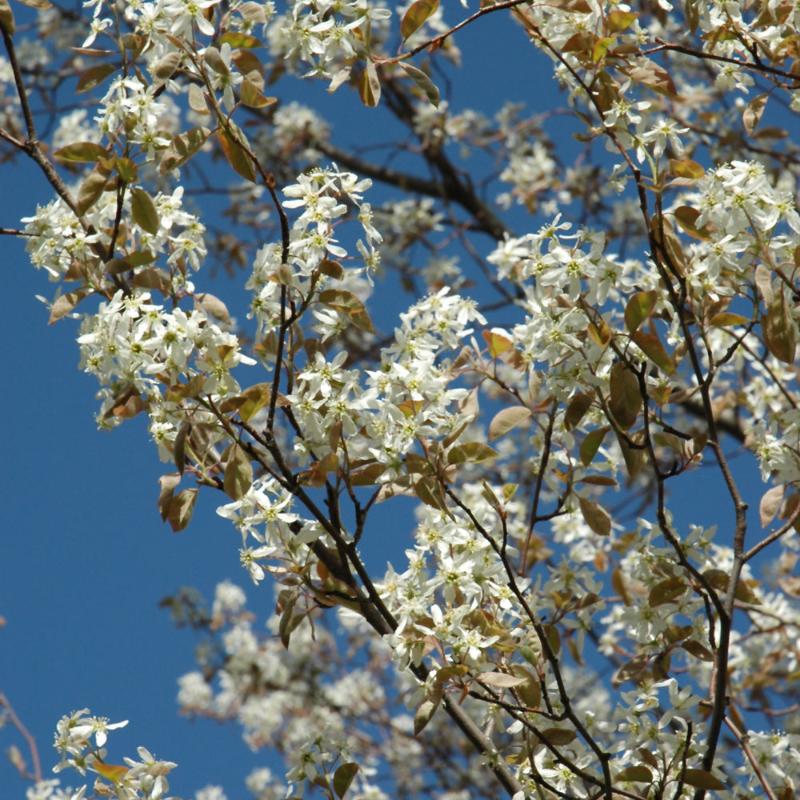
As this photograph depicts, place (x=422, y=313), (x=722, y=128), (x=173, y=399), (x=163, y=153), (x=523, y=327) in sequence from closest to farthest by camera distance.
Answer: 1. (x=173, y=399)
2. (x=163, y=153)
3. (x=523, y=327)
4. (x=422, y=313)
5. (x=722, y=128)

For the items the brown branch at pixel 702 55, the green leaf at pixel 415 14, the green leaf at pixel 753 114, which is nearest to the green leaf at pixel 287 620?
the green leaf at pixel 415 14

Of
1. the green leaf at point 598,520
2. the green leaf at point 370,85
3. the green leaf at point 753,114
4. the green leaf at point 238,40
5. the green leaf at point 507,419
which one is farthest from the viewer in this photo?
the green leaf at point 753,114

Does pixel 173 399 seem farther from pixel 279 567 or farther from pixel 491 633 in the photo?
pixel 491 633

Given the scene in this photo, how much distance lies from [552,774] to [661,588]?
0.47 metres

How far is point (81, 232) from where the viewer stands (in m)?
2.52

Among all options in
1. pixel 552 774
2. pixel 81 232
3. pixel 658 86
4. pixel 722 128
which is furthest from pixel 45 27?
pixel 552 774

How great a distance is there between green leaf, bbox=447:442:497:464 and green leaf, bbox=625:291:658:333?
1.25ft

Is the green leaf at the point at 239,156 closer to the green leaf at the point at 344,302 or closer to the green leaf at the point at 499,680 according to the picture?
the green leaf at the point at 344,302

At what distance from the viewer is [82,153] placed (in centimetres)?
228

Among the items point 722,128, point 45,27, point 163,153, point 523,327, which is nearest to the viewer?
point 163,153

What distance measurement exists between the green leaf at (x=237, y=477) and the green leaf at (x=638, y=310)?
0.79 metres

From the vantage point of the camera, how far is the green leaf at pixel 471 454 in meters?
2.41

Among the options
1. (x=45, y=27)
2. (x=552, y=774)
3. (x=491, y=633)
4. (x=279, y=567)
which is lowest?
(x=552, y=774)

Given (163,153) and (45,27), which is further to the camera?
(45,27)
